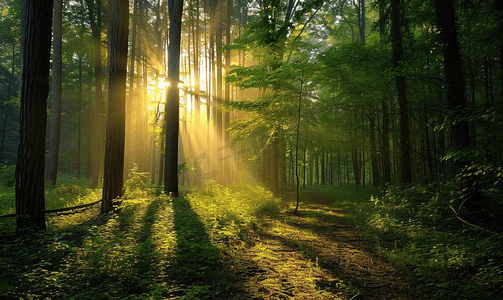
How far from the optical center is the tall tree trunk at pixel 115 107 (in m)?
7.50

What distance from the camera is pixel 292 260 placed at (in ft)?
16.9

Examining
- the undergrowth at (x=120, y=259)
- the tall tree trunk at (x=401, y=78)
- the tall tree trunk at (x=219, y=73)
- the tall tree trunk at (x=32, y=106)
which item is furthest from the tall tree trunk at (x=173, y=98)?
the tall tree trunk at (x=401, y=78)

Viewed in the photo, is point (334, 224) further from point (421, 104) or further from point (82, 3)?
point (82, 3)

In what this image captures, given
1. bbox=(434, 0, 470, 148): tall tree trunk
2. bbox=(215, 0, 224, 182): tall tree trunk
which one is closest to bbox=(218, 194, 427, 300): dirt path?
bbox=(434, 0, 470, 148): tall tree trunk

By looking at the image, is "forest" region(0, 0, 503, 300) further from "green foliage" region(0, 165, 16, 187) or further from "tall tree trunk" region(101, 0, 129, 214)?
"green foliage" region(0, 165, 16, 187)

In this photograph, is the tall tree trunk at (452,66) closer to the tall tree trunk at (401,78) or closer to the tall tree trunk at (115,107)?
the tall tree trunk at (401,78)

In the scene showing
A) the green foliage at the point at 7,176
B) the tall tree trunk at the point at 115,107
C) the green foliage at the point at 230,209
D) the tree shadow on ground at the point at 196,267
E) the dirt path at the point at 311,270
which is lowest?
the dirt path at the point at 311,270

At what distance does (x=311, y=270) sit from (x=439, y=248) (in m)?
2.56

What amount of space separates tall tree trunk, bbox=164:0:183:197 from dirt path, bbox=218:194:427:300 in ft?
18.8

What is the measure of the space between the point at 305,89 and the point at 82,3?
1644cm

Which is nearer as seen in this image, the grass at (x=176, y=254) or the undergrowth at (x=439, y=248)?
the grass at (x=176, y=254)

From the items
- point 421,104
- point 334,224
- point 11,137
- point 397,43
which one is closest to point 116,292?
point 334,224

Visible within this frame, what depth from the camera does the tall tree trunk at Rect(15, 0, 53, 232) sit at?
4.86 meters

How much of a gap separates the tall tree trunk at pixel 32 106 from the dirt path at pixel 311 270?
4152mm
